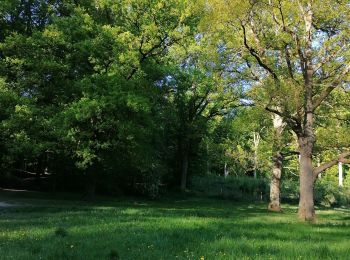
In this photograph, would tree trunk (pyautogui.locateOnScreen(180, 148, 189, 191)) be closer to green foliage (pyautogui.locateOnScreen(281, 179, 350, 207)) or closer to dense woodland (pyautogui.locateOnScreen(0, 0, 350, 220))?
dense woodland (pyautogui.locateOnScreen(0, 0, 350, 220))

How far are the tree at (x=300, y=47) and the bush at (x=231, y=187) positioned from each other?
28.7 metres

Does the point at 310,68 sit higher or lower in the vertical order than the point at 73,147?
higher

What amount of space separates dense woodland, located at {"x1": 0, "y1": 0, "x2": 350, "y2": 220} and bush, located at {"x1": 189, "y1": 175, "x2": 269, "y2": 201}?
1152 centimetres

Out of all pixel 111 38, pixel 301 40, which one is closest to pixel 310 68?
pixel 301 40

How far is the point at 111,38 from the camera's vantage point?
98.8 feet

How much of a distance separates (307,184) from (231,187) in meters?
32.5

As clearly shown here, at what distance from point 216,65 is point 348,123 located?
8.47 metres

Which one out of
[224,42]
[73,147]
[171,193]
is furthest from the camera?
[171,193]

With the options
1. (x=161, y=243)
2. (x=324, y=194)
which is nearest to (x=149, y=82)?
(x=161, y=243)

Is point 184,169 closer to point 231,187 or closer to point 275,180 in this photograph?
point 231,187

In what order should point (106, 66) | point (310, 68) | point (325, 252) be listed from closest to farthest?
point (325, 252)
point (310, 68)
point (106, 66)

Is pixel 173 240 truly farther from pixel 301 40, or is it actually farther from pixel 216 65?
pixel 216 65

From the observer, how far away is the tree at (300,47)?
68.8 feet

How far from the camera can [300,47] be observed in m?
22.4
